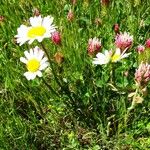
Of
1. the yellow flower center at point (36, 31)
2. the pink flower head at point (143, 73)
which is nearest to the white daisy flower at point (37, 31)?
the yellow flower center at point (36, 31)

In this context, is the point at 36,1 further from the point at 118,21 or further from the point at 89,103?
the point at 89,103

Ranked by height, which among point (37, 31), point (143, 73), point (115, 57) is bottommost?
point (143, 73)

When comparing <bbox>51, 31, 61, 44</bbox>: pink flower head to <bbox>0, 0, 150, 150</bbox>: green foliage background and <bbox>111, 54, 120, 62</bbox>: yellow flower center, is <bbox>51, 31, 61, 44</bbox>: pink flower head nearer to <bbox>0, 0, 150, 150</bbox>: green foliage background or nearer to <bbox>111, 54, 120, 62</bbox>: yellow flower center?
<bbox>0, 0, 150, 150</bbox>: green foliage background

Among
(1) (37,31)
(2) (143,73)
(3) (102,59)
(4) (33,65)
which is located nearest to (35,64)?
(4) (33,65)

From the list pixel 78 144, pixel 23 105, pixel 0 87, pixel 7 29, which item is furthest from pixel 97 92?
pixel 7 29

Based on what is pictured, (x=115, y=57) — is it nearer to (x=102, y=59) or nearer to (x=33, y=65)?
(x=102, y=59)

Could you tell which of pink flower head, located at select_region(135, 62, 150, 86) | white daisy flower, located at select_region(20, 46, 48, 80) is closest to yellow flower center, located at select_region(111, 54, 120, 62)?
pink flower head, located at select_region(135, 62, 150, 86)
